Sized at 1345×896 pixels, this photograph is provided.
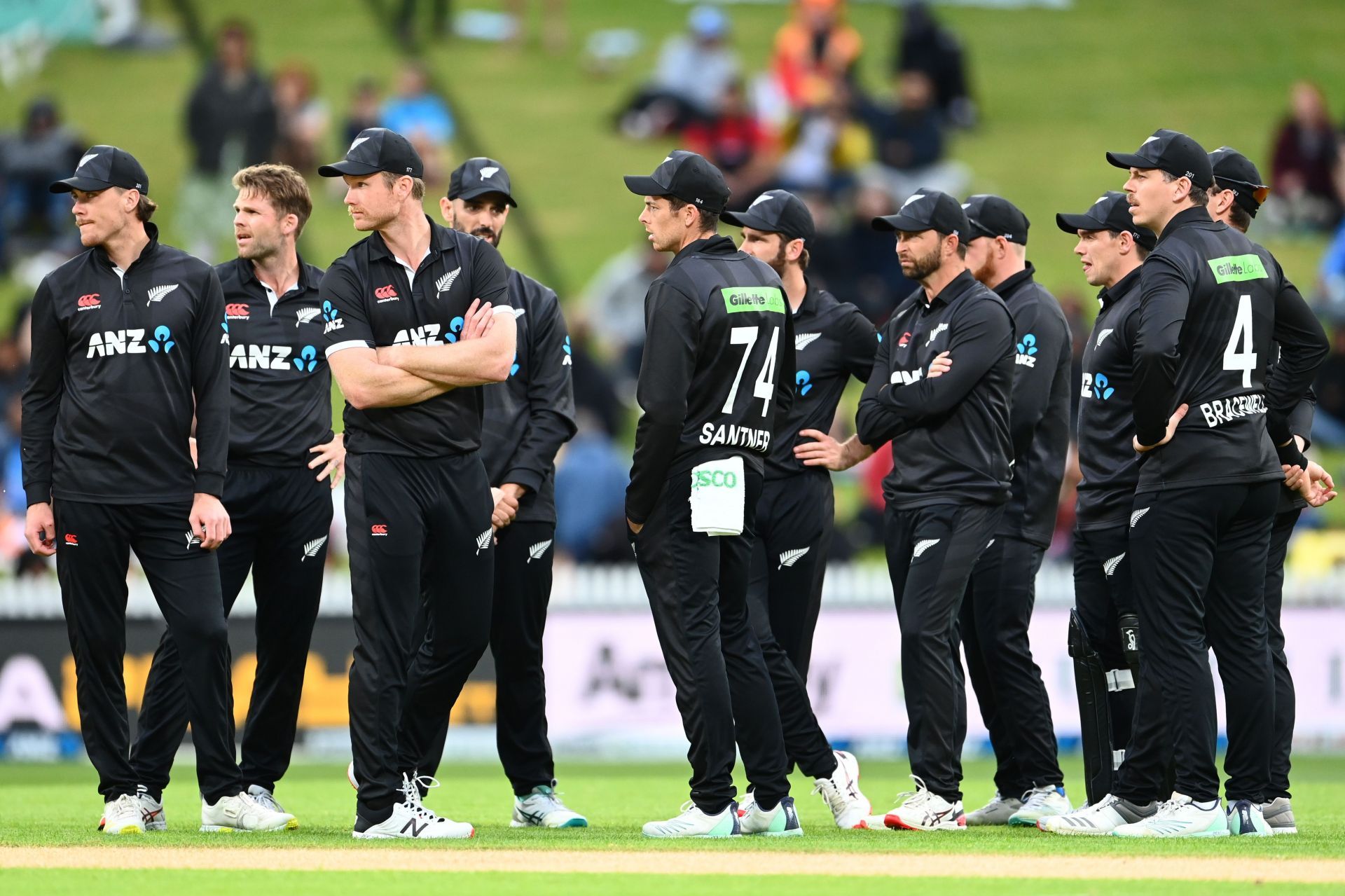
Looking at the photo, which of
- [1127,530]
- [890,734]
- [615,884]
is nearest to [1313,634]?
[890,734]

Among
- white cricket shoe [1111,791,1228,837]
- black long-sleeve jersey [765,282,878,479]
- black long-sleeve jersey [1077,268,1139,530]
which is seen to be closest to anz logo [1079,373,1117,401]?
black long-sleeve jersey [1077,268,1139,530]

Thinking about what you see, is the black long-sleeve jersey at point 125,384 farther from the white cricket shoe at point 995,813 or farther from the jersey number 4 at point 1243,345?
the jersey number 4 at point 1243,345

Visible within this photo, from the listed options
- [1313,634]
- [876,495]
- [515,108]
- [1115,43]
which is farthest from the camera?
[1115,43]

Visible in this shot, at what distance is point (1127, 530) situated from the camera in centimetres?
811

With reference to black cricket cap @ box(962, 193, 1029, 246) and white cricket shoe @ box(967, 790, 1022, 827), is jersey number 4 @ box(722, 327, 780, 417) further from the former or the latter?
white cricket shoe @ box(967, 790, 1022, 827)

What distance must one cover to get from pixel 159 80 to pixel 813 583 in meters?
20.0

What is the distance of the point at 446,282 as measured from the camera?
763cm

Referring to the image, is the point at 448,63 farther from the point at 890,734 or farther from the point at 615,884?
the point at 615,884

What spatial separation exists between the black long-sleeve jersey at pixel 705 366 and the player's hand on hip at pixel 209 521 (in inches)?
66.2

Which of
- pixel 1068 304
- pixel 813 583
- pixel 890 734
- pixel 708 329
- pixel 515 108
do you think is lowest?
pixel 890 734

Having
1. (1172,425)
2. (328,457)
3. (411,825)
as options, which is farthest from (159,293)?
(1172,425)

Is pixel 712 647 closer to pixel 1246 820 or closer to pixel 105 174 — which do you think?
pixel 1246 820

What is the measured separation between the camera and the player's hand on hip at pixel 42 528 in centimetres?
780

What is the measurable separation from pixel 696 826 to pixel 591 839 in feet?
1.44
